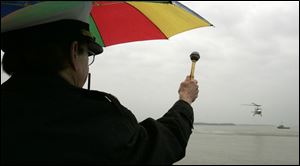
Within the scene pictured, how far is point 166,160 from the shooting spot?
1.56 meters

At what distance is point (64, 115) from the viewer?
4.62ft

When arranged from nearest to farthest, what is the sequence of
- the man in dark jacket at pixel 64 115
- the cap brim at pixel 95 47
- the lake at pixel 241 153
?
the man in dark jacket at pixel 64 115
the cap brim at pixel 95 47
the lake at pixel 241 153

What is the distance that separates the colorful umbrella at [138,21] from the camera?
2.19 meters

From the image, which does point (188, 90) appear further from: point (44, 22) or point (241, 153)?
point (241, 153)

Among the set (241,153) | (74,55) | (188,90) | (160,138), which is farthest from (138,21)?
(241,153)

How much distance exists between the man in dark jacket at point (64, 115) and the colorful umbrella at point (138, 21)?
25.7 inches

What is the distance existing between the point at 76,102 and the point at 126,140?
0.23 m

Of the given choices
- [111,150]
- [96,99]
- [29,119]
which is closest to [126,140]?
[111,150]

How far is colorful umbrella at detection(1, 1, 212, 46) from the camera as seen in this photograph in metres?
2.19

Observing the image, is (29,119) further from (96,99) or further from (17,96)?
(96,99)

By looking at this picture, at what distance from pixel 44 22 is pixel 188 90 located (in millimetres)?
746

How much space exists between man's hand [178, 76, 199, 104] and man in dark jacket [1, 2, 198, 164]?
19cm

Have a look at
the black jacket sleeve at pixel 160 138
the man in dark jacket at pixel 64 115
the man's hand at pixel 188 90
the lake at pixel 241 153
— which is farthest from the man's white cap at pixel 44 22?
the lake at pixel 241 153

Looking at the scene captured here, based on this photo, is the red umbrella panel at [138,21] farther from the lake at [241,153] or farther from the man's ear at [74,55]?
the lake at [241,153]
